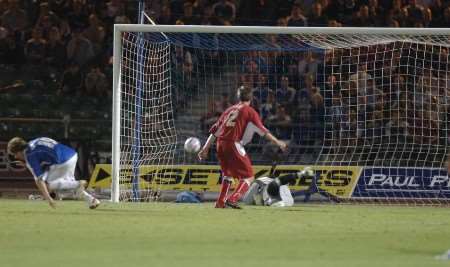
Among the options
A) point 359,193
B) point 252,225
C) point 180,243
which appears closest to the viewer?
point 180,243

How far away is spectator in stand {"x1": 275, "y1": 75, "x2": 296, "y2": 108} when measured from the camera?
67.3 feet

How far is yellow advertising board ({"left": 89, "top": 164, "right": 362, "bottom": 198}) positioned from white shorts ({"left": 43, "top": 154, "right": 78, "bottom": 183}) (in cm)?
464

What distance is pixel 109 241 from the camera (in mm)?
10547

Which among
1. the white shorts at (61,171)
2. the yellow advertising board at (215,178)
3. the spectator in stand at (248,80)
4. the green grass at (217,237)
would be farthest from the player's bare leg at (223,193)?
the spectator in stand at (248,80)

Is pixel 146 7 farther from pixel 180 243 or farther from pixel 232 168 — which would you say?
pixel 180 243

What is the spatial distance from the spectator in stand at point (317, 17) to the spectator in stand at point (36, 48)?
620cm

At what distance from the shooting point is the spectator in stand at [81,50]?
22500 millimetres

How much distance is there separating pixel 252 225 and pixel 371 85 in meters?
8.24

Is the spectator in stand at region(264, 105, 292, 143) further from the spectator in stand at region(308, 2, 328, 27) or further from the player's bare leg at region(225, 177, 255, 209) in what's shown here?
the player's bare leg at region(225, 177, 255, 209)

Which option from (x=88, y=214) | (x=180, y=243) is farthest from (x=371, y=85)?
(x=180, y=243)

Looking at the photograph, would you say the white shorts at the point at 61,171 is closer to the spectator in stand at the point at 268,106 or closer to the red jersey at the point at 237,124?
the red jersey at the point at 237,124

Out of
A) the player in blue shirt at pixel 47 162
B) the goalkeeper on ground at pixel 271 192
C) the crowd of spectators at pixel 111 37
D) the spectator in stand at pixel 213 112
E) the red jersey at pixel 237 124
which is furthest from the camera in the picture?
the crowd of spectators at pixel 111 37

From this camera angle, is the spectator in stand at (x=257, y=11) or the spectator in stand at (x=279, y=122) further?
the spectator in stand at (x=257, y=11)

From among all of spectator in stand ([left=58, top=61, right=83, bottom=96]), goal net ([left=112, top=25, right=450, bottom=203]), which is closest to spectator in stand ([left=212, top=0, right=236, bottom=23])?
goal net ([left=112, top=25, right=450, bottom=203])
